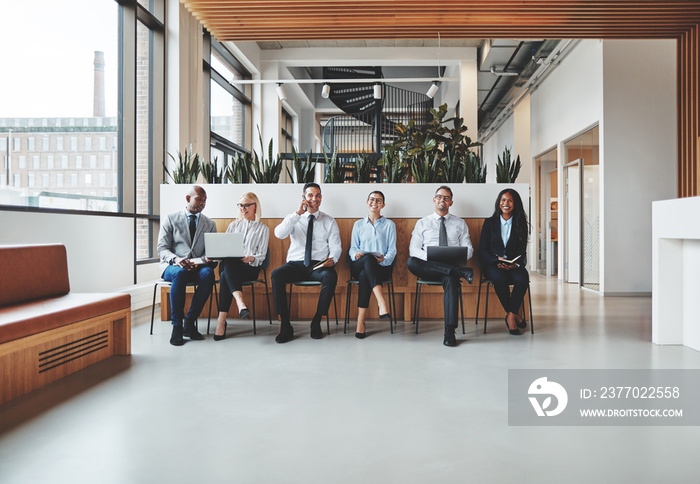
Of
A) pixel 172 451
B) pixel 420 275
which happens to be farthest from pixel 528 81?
pixel 172 451

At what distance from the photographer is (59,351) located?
2654mm

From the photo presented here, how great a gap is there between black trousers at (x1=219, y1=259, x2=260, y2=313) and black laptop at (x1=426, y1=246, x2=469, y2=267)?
4.96 feet

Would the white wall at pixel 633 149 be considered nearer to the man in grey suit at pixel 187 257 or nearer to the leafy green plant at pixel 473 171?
the leafy green plant at pixel 473 171

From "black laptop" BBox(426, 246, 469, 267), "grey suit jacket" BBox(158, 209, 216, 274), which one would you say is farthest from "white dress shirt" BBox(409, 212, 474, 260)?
"grey suit jacket" BBox(158, 209, 216, 274)

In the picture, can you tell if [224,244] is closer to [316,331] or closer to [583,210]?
[316,331]

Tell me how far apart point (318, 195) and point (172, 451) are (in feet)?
8.42

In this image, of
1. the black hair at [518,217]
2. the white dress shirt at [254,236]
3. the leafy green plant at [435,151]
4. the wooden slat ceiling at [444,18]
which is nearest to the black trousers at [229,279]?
the white dress shirt at [254,236]

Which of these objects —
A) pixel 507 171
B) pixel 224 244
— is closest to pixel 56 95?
pixel 224 244

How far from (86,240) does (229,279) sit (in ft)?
5.46

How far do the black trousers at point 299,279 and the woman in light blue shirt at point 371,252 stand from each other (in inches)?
9.2

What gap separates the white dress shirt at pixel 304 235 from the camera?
13.1 feet

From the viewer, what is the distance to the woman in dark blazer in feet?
12.6

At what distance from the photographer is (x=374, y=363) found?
2.93m

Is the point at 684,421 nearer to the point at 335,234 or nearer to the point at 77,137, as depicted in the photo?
the point at 335,234
